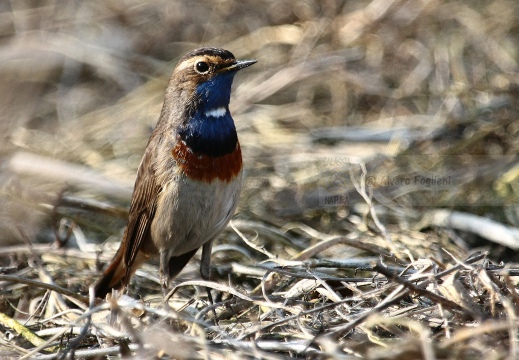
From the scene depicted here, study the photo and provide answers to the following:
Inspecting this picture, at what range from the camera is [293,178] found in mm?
7297

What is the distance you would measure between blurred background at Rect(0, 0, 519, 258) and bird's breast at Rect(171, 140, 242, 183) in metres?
1.23

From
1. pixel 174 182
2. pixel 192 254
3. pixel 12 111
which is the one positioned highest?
pixel 12 111

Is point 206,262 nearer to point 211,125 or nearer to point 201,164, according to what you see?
point 201,164

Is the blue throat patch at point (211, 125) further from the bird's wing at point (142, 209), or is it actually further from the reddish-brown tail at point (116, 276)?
the reddish-brown tail at point (116, 276)

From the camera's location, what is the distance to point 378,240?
19.9 feet

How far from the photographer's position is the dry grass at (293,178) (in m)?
4.11

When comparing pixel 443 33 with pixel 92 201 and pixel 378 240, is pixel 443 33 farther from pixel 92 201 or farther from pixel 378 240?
pixel 92 201

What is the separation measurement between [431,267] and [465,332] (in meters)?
0.84

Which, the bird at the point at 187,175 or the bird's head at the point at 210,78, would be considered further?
the bird's head at the point at 210,78

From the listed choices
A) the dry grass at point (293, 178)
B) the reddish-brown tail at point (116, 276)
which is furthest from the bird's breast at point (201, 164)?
the reddish-brown tail at point (116, 276)

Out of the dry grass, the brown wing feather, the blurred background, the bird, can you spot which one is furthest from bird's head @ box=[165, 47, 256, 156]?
the blurred background

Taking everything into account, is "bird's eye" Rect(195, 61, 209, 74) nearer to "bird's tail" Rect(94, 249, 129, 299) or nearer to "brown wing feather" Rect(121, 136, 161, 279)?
"brown wing feather" Rect(121, 136, 161, 279)

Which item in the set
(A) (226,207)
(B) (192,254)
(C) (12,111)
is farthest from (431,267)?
(C) (12,111)

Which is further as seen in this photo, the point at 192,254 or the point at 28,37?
the point at 28,37
